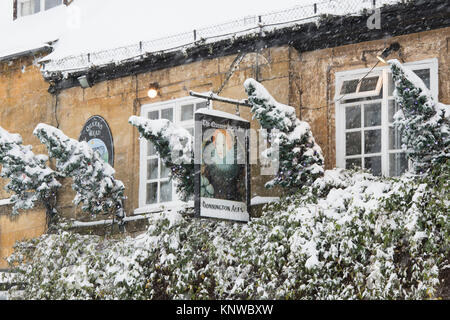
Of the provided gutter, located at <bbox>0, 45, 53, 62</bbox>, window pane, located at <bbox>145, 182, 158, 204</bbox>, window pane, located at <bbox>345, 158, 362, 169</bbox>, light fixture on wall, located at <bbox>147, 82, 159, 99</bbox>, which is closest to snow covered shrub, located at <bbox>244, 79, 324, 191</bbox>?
window pane, located at <bbox>345, 158, 362, 169</bbox>

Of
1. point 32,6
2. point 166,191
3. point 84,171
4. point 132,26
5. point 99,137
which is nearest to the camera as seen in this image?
point 84,171

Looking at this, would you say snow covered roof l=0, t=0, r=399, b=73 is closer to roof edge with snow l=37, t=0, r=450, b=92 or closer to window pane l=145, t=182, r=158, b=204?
roof edge with snow l=37, t=0, r=450, b=92

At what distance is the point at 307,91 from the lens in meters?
12.9

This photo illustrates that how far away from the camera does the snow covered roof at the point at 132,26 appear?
12977 mm

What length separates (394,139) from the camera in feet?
39.8

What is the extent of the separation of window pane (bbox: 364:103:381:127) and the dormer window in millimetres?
7265

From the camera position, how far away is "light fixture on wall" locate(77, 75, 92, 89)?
15109 mm

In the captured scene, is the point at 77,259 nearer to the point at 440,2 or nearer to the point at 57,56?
the point at 57,56

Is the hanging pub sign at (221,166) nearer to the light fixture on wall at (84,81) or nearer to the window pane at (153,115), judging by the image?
the window pane at (153,115)

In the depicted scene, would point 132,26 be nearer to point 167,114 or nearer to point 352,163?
point 167,114

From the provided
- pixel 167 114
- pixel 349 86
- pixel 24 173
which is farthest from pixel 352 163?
pixel 24 173

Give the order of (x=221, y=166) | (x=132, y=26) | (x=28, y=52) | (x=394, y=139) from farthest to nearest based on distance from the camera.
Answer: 1. (x=28, y=52)
2. (x=132, y=26)
3. (x=394, y=139)
4. (x=221, y=166)

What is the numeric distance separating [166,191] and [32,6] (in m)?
5.77

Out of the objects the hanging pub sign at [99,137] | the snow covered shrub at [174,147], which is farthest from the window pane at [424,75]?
the hanging pub sign at [99,137]
